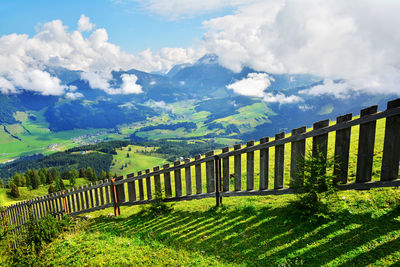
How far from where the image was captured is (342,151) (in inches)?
232

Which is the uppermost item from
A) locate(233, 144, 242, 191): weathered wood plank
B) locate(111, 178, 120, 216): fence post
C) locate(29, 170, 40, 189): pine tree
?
locate(233, 144, 242, 191): weathered wood plank

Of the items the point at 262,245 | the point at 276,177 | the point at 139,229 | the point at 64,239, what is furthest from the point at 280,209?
the point at 64,239

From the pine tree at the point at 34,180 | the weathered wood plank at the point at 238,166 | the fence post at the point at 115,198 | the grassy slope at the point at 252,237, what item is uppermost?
the weathered wood plank at the point at 238,166

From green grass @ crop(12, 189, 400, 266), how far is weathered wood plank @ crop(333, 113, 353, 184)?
70 cm

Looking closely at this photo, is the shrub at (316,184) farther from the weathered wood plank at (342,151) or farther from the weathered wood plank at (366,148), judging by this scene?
the weathered wood plank at (366,148)

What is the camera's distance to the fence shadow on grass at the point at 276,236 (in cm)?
473

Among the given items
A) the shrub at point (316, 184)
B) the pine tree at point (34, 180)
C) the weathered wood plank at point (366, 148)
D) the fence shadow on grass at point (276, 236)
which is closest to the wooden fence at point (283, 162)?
the weathered wood plank at point (366, 148)

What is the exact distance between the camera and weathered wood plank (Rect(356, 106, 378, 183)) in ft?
17.8

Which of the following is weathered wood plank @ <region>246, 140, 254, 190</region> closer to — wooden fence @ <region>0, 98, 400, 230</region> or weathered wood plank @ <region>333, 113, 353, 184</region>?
wooden fence @ <region>0, 98, 400, 230</region>

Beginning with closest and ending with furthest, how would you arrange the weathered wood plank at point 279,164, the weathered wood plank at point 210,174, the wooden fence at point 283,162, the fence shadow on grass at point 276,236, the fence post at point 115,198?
the fence shadow on grass at point 276,236 < the wooden fence at point 283,162 < the weathered wood plank at point 279,164 < the weathered wood plank at point 210,174 < the fence post at point 115,198

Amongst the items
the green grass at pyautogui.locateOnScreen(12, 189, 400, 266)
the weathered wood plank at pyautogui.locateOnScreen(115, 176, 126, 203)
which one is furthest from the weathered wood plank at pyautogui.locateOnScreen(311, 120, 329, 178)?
the weathered wood plank at pyautogui.locateOnScreen(115, 176, 126, 203)

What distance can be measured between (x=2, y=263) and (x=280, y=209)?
8.92 metres

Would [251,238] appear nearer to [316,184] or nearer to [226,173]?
[316,184]

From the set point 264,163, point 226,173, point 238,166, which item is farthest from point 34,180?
point 264,163
